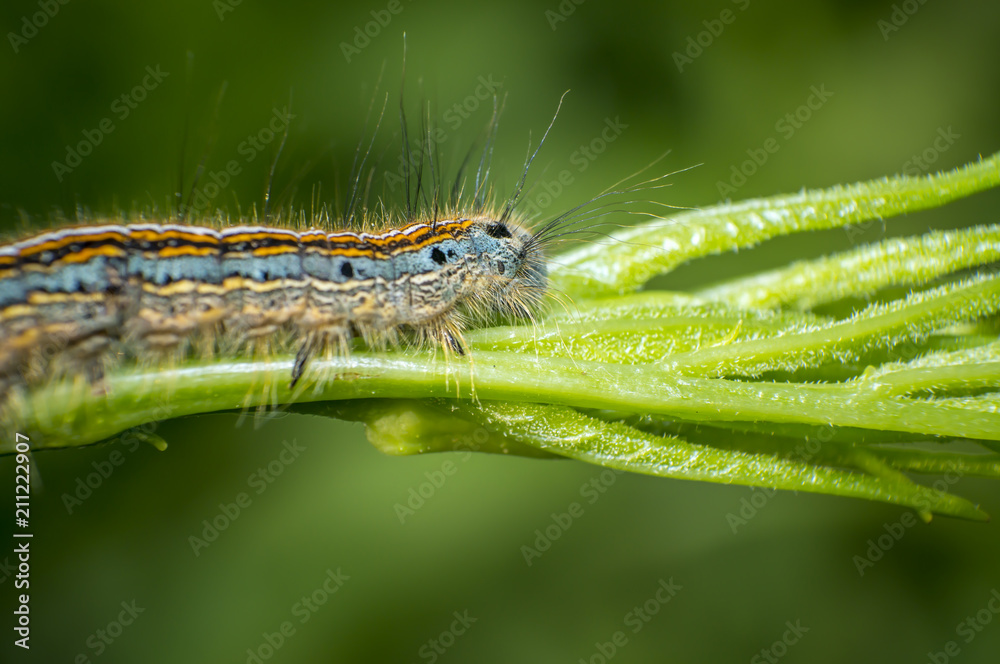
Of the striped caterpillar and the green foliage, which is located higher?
the striped caterpillar

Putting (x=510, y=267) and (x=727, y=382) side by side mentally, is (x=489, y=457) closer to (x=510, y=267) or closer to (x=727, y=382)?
(x=510, y=267)

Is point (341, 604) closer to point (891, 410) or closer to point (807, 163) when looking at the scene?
point (891, 410)

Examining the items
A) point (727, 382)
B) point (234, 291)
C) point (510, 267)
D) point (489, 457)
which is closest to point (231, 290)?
point (234, 291)

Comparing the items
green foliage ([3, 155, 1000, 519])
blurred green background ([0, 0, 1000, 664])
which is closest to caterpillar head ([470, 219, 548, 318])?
green foliage ([3, 155, 1000, 519])

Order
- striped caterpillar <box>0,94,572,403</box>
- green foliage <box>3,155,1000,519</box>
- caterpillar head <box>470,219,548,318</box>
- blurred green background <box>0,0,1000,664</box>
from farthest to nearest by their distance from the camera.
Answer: blurred green background <box>0,0,1000,664</box> < caterpillar head <box>470,219,548,318</box> < striped caterpillar <box>0,94,572,403</box> < green foliage <box>3,155,1000,519</box>

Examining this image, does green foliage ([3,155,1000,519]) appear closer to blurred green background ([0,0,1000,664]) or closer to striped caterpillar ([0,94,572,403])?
striped caterpillar ([0,94,572,403])

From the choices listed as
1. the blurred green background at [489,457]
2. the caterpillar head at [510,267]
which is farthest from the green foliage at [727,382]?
the blurred green background at [489,457]

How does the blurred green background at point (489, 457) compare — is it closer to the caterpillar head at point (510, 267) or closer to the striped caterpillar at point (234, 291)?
the caterpillar head at point (510, 267)
